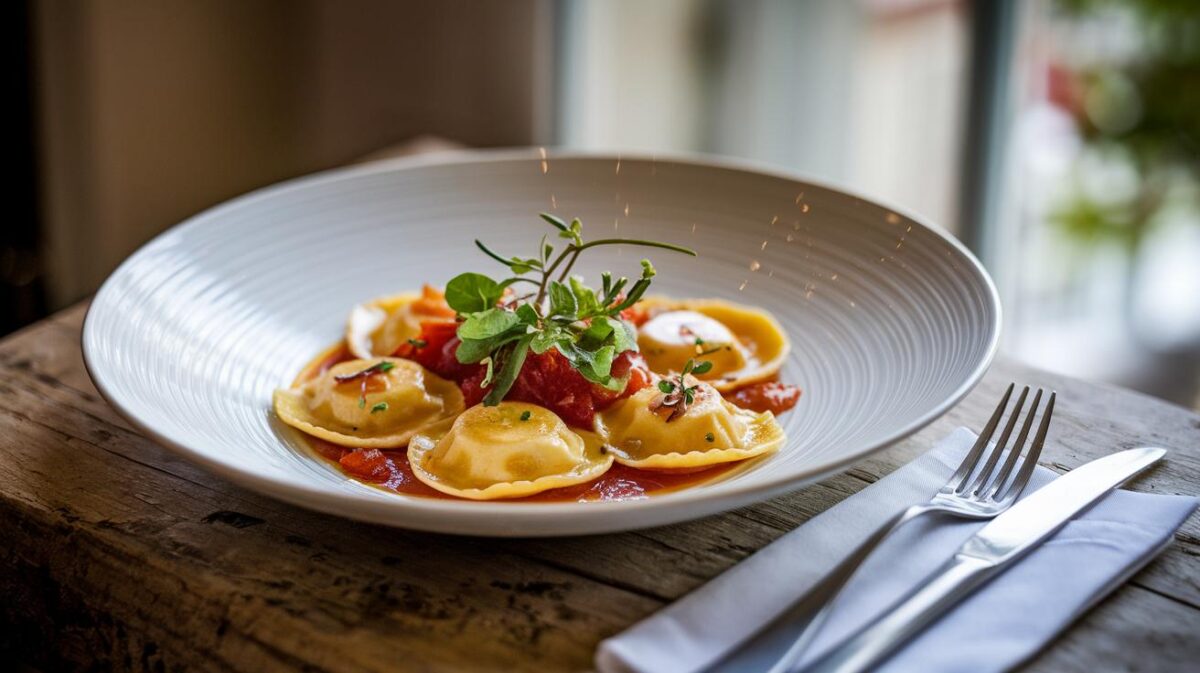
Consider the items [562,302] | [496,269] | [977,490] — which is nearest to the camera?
[977,490]

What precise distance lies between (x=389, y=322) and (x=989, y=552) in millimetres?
1346

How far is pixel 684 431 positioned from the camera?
6.54 feet

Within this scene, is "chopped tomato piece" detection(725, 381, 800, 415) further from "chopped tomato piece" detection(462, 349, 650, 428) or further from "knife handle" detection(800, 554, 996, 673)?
"knife handle" detection(800, 554, 996, 673)

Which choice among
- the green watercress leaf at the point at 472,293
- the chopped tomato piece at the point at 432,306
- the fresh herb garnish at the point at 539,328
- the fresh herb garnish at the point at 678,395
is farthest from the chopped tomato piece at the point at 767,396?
the chopped tomato piece at the point at 432,306

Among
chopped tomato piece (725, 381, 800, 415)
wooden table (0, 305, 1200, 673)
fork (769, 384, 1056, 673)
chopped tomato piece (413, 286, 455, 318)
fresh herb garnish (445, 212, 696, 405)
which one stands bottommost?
wooden table (0, 305, 1200, 673)

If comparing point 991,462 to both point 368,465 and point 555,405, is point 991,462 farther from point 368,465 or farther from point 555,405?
point 368,465

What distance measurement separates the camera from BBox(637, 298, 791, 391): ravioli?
2.28 m

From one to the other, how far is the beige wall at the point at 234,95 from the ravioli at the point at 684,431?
3.57 meters

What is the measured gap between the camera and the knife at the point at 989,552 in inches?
55.6

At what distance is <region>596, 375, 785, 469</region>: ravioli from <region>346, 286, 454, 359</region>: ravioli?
1.77 ft

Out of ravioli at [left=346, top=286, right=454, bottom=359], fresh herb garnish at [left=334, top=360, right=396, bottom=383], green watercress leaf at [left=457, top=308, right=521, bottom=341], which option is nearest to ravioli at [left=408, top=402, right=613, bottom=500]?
green watercress leaf at [left=457, top=308, right=521, bottom=341]

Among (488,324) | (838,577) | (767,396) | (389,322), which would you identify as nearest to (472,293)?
(488,324)

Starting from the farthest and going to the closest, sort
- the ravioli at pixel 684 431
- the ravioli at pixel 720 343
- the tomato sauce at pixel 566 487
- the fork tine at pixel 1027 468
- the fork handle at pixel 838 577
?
the ravioli at pixel 720 343 < the ravioli at pixel 684 431 < the tomato sauce at pixel 566 487 < the fork tine at pixel 1027 468 < the fork handle at pixel 838 577

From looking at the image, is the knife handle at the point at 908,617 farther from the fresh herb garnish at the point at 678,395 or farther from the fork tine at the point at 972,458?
the fresh herb garnish at the point at 678,395
